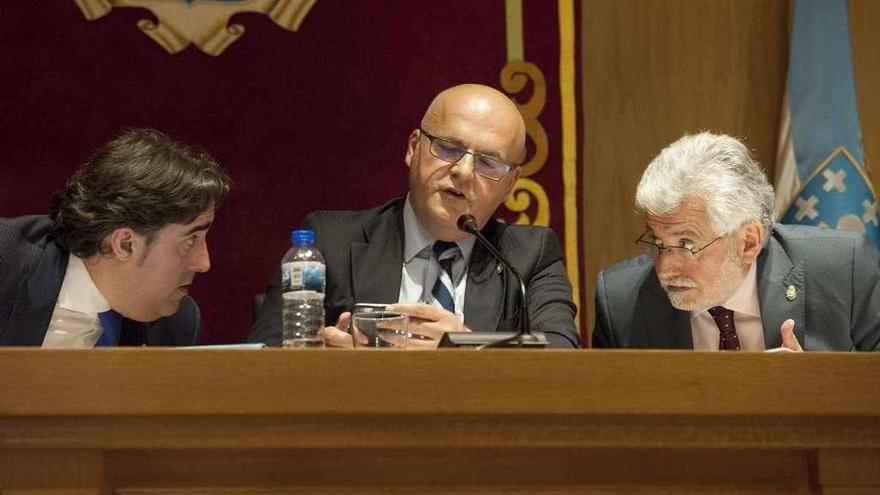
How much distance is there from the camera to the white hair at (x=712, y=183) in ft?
9.29

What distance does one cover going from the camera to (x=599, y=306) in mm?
3023

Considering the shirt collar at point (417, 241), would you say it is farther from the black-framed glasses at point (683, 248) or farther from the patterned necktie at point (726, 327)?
the patterned necktie at point (726, 327)

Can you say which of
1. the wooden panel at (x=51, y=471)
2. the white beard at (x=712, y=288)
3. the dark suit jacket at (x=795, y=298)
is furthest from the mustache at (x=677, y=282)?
the wooden panel at (x=51, y=471)

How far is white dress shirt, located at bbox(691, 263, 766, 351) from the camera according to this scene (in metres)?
2.89

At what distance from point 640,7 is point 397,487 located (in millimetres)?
2524

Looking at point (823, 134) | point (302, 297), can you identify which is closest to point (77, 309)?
point (302, 297)

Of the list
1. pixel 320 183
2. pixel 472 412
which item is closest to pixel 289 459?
pixel 472 412

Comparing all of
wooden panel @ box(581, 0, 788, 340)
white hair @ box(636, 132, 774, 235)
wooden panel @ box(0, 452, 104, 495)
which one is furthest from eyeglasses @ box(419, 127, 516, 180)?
wooden panel @ box(0, 452, 104, 495)

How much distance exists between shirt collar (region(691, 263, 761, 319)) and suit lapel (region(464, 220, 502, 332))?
58 centimetres

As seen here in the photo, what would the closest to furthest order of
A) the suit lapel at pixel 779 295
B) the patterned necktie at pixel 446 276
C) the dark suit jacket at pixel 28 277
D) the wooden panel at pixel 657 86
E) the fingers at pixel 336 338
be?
the fingers at pixel 336 338 → the dark suit jacket at pixel 28 277 → the suit lapel at pixel 779 295 → the patterned necktie at pixel 446 276 → the wooden panel at pixel 657 86

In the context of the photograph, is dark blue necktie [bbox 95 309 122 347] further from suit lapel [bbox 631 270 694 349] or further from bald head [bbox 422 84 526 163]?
suit lapel [bbox 631 270 694 349]

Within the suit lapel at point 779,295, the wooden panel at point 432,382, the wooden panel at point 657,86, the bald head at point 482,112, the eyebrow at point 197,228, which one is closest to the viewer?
the wooden panel at point 432,382

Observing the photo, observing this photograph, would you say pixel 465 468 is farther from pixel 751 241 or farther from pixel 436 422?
pixel 751 241

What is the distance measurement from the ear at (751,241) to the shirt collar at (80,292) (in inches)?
63.9
